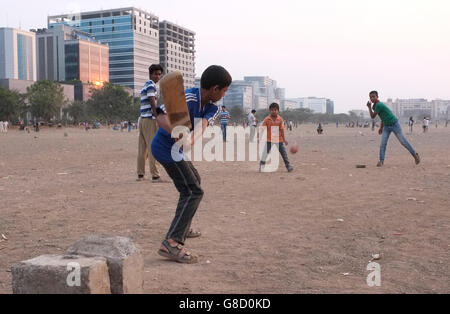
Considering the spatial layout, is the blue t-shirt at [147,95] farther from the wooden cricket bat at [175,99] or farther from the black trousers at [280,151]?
the wooden cricket bat at [175,99]

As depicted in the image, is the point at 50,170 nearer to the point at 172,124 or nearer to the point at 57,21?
the point at 172,124

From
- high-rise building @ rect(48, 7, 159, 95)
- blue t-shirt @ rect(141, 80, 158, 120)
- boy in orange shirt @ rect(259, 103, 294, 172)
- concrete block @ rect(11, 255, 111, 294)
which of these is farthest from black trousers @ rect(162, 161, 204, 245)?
high-rise building @ rect(48, 7, 159, 95)

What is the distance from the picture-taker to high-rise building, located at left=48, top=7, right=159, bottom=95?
469 ft

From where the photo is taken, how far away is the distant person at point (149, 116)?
7398 millimetres

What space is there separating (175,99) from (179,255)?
1.31 m

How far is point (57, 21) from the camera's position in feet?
524

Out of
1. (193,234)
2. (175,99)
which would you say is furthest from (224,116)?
(175,99)

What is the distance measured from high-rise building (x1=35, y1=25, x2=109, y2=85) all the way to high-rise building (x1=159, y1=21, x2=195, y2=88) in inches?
1079

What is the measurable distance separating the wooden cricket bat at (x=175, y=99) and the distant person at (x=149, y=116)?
12.0 feet

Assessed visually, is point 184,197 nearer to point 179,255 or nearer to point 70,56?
point 179,255

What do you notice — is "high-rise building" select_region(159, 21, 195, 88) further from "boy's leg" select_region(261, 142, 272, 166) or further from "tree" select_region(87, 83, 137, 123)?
"boy's leg" select_region(261, 142, 272, 166)

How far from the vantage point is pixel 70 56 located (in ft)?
411
